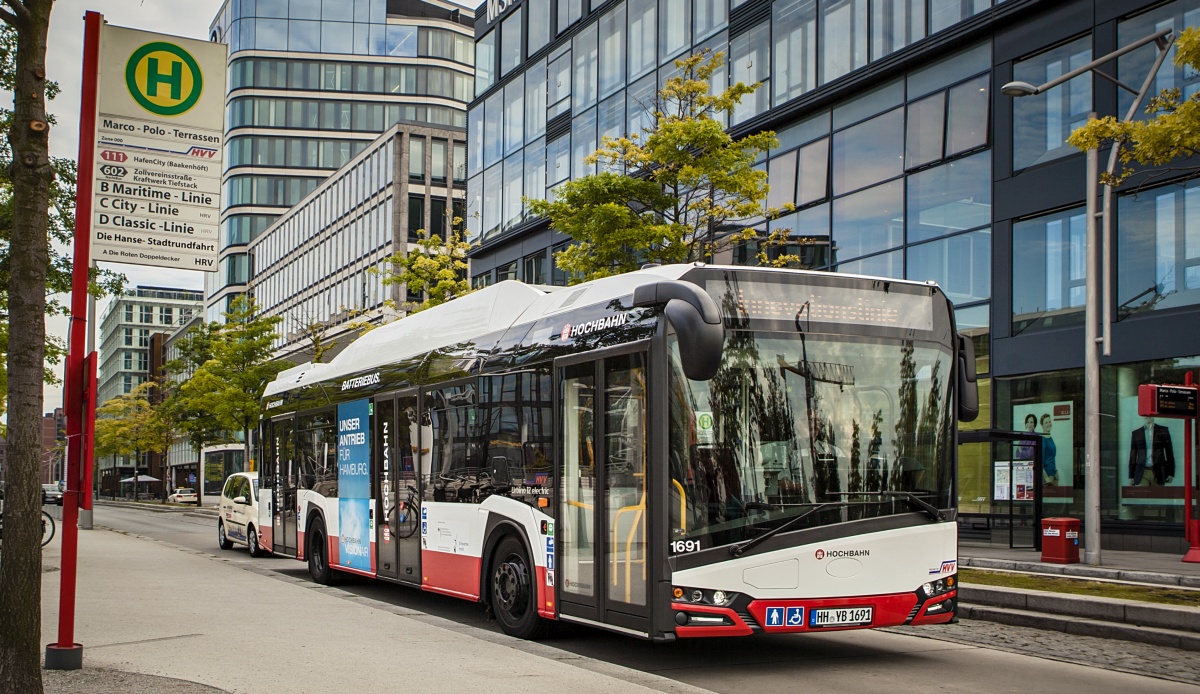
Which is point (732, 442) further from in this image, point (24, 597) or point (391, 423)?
point (391, 423)

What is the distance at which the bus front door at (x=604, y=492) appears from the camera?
9.33m

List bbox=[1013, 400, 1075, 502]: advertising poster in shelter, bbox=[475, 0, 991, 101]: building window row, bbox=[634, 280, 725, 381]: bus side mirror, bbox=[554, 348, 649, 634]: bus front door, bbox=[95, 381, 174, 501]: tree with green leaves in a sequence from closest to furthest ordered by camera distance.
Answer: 1. bbox=[634, 280, 725, 381]: bus side mirror
2. bbox=[554, 348, 649, 634]: bus front door
3. bbox=[1013, 400, 1075, 502]: advertising poster in shelter
4. bbox=[475, 0, 991, 101]: building window row
5. bbox=[95, 381, 174, 501]: tree with green leaves

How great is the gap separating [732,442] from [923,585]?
202 cm

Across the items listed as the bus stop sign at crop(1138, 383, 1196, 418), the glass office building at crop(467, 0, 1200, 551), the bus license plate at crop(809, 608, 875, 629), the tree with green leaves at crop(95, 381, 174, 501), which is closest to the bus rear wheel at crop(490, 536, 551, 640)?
the bus license plate at crop(809, 608, 875, 629)

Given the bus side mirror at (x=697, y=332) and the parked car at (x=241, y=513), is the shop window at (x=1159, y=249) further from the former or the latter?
the parked car at (x=241, y=513)

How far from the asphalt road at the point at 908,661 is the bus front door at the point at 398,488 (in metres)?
1.48

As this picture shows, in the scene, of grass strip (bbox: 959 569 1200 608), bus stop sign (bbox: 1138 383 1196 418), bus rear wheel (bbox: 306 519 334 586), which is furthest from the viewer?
bus stop sign (bbox: 1138 383 1196 418)

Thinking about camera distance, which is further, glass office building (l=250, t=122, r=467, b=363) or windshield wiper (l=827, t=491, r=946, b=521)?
glass office building (l=250, t=122, r=467, b=363)

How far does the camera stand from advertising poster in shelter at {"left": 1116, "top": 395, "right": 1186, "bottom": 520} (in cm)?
2198

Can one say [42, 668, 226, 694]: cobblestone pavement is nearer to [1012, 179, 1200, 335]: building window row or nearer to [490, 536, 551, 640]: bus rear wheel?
[490, 536, 551, 640]: bus rear wheel

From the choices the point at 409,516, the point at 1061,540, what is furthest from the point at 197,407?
the point at 1061,540

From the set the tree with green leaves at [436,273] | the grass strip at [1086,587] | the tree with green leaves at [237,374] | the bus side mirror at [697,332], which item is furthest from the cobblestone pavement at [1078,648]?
the tree with green leaves at [237,374]

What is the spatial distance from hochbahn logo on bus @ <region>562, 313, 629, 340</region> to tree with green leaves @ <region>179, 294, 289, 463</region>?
46.0 metres

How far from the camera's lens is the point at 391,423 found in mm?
15008
